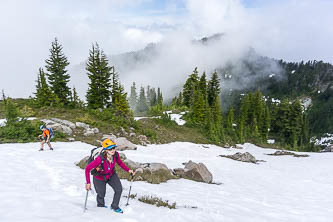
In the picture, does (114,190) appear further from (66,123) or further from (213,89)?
(213,89)

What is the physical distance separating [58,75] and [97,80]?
18.7ft

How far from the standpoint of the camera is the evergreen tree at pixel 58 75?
29188 mm

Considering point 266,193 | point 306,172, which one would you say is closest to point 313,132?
point 306,172

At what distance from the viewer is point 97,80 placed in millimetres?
30688

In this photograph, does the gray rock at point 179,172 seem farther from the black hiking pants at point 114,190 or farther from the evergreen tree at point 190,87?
the evergreen tree at point 190,87

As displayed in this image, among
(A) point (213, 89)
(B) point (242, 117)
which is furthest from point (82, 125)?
(B) point (242, 117)

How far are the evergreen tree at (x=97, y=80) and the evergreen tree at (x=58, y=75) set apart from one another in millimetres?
3358

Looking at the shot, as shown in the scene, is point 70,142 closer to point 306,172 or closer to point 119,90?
point 119,90

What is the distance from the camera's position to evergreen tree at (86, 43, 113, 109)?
101 ft

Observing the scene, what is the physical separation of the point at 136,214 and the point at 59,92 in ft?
96.6

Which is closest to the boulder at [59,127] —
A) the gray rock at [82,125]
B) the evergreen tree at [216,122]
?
the gray rock at [82,125]

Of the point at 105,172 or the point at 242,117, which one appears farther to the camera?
the point at 242,117

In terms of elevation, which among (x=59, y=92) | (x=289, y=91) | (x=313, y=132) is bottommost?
(x=313, y=132)

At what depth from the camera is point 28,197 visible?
17.7 ft
